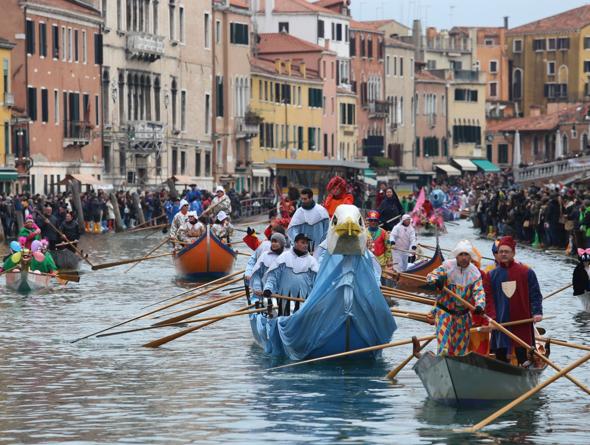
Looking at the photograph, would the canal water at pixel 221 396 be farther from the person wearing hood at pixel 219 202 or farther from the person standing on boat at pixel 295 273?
the person wearing hood at pixel 219 202

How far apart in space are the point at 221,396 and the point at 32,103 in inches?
2071

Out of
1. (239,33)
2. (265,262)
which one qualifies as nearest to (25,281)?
(265,262)

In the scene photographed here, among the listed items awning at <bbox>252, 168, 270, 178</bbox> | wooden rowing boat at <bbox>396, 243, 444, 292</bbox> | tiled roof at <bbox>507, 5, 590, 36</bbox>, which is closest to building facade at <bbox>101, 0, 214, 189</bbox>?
awning at <bbox>252, 168, 270, 178</bbox>

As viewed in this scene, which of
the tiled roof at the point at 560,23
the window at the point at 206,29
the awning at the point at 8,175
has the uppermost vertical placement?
the tiled roof at the point at 560,23

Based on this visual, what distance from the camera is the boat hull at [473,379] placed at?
18.8 metres

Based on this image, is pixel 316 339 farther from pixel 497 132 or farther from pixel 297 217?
pixel 497 132

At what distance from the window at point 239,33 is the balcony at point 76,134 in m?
22.7

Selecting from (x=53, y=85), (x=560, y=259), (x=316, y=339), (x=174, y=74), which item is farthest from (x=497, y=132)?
(x=316, y=339)

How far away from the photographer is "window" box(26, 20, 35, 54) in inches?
2808

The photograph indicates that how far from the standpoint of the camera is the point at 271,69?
10806 cm

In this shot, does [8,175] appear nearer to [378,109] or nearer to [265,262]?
[265,262]

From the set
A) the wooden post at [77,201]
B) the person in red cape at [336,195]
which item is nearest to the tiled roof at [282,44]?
the wooden post at [77,201]

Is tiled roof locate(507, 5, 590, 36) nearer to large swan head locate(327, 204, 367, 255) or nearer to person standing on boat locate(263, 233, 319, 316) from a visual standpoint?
person standing on boat locate(263, 233, 319, 316)

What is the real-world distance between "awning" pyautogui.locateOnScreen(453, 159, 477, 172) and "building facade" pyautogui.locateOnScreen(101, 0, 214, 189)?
45.4 meters
